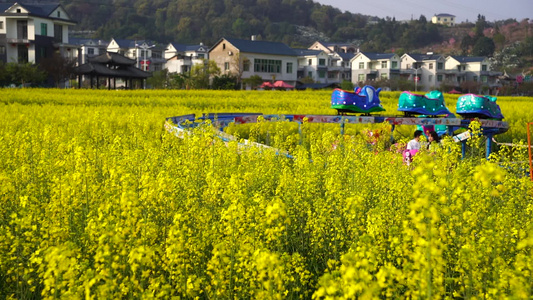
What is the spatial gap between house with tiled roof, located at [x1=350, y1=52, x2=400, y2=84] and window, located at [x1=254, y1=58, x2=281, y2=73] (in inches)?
750

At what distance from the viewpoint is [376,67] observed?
241 feet

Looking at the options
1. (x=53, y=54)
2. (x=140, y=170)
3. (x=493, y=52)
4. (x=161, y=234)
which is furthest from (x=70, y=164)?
(x=493, y=52)

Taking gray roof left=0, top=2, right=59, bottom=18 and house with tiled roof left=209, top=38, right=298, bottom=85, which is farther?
house with tiled roof left=209, top=38, right=298, bottom=85

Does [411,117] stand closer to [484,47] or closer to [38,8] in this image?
[38,8]

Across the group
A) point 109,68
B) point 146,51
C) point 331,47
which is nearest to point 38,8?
point 109,68

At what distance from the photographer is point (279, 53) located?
55562 millimetres

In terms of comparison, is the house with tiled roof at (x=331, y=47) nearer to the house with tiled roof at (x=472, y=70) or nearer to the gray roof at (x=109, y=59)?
the house with tiled roof at (x=472, y=70)

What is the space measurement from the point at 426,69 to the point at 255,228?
74.6m

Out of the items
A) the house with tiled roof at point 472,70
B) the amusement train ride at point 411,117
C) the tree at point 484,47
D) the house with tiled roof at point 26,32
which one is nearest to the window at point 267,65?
the house with tiled roof at point 26,32

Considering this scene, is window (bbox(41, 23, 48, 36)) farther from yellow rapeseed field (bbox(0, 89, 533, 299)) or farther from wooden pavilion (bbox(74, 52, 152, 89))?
yellow rapeseed field (bbox(0, 89, 533, 299))

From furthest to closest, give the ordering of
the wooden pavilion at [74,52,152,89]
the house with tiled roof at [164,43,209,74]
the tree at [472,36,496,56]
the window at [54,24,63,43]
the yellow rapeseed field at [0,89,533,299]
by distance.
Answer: the tree at [472,36,496,56] < the house with tiled roof at [164,43,209,74] < the window at [54,24,63,43] < the wooden pavilion at [74,52,152,89] < the yellow rapeseed field at [0,89,533,299]

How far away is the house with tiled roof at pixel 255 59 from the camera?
2093 inches

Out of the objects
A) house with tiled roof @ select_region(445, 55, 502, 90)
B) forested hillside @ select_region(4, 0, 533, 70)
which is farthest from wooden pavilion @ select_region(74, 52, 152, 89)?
forested hillside @ select_region(4, 0, 533, 70)

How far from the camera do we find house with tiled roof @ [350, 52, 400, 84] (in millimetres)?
71750
